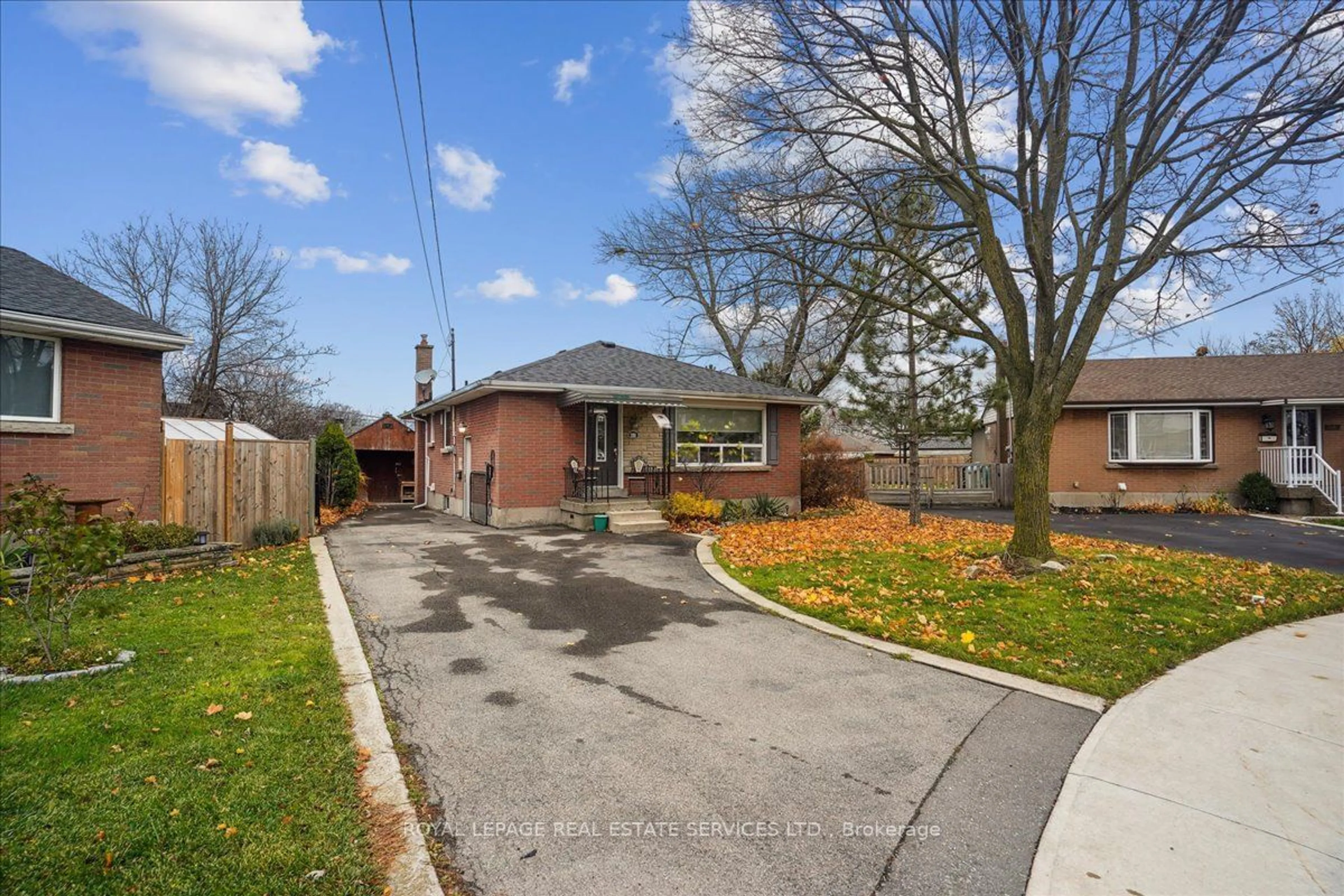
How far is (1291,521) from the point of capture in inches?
640

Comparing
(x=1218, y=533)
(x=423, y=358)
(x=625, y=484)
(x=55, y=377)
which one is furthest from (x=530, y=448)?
(x=1218, y=533)

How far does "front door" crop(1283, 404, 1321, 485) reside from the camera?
60.2ft

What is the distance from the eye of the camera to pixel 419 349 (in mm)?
23672

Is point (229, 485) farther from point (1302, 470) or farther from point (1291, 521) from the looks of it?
point (1302, 470)

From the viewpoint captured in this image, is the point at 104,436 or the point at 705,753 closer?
the point at 705,753

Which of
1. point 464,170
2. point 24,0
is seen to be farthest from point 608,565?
point 24,0

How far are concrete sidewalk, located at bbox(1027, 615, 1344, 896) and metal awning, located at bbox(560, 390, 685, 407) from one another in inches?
420

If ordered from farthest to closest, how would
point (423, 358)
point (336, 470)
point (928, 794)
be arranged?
point (423, 358)
point (336, 470)
point (928, 794)

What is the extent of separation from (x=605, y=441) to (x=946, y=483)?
1356 centimetres

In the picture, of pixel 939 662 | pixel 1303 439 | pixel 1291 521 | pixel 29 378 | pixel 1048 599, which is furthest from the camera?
pixel 1303 439

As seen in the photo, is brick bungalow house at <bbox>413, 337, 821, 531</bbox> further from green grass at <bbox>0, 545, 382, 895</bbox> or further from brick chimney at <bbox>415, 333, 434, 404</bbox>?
green grass at <bbox>0, 545, 382, 895</bbox>

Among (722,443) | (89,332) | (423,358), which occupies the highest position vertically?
(423,358)

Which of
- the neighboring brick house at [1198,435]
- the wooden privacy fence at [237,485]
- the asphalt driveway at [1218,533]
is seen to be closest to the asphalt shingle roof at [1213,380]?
the neighboring brick house at [1198,435]

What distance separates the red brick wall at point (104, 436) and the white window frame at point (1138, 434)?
24095 millimetres
